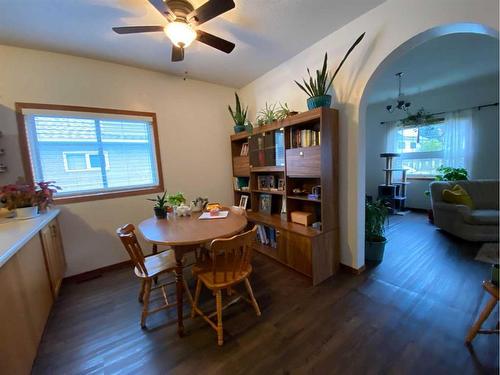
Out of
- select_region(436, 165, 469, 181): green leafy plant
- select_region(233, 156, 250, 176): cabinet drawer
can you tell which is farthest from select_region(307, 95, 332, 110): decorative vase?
select_region(436, 165, 469, 181): green leafy plant

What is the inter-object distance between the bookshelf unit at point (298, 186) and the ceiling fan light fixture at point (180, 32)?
1271 millimetres

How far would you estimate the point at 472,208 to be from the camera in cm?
307

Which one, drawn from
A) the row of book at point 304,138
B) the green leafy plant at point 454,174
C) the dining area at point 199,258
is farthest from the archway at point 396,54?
the green leafy plant at point 454,174

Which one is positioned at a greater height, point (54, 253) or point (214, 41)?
point (214, 41)

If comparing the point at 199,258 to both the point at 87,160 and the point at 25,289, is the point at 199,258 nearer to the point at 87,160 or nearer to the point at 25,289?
the point at 25,289

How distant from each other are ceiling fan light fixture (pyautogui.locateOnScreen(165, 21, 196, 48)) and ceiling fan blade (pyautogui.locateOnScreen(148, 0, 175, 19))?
6 centimetres

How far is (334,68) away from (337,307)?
2.38m

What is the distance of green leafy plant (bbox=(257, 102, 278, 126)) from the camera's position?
2.70 m

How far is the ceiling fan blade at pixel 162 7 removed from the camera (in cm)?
133

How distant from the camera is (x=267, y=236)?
9.77 feet

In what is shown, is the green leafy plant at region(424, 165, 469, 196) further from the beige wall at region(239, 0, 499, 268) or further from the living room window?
the beige wall at region(239, 0, 499, 268)

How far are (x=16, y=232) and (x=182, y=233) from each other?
1.19 meters

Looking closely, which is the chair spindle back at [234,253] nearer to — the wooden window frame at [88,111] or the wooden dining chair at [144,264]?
the wooden dining chair at [144,264]

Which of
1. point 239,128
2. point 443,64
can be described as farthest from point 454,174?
point 239,128
